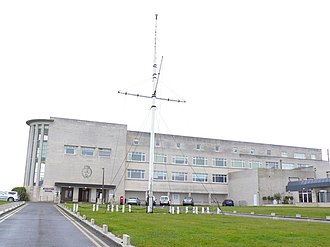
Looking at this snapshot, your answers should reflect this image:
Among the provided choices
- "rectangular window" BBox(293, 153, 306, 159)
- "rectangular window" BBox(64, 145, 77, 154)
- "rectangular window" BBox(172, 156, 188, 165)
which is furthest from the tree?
"rectangular window" BBox(293, 153, 306, 159)

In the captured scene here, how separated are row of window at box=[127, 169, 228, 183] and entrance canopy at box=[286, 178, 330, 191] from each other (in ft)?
51.1

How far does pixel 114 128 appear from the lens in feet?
230

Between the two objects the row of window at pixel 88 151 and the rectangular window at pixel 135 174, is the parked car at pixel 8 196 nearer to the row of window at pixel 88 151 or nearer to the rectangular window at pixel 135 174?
the row of window at pixel 88 151

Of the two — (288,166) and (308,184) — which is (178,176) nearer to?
(308,184)

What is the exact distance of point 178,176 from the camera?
73438mm

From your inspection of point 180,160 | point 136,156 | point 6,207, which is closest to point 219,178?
point 180,160

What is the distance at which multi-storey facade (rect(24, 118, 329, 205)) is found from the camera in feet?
212

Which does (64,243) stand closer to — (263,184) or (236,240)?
(236,240)

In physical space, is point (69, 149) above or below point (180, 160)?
above

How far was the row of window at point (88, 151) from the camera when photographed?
66062 mm

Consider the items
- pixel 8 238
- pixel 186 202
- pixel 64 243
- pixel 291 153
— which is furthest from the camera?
pixel 291 153

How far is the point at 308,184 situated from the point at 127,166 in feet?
102

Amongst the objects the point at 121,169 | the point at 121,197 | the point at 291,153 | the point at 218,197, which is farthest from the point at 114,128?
the point at 291,153

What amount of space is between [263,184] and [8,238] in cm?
5595
